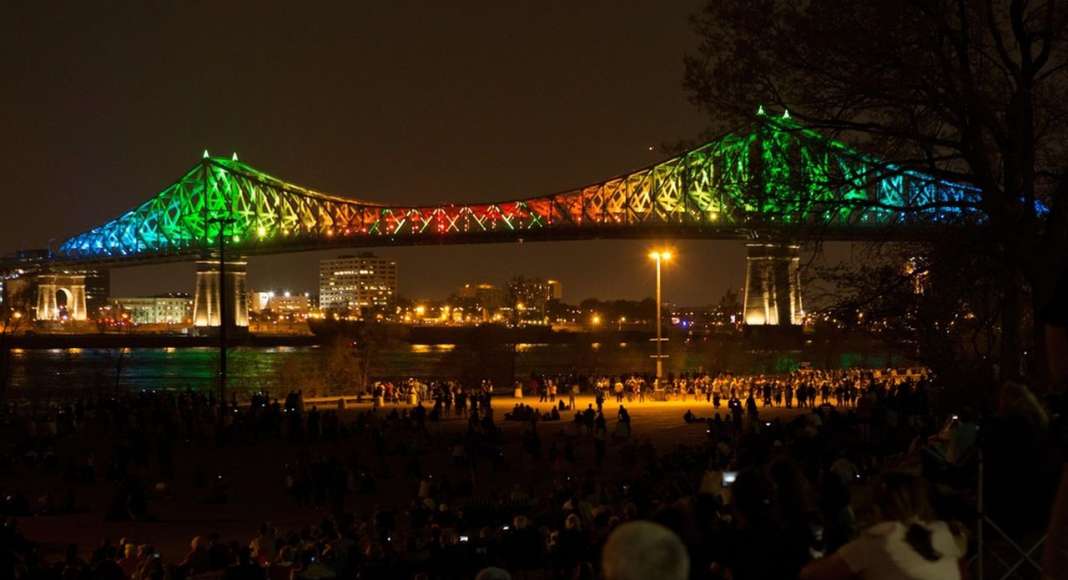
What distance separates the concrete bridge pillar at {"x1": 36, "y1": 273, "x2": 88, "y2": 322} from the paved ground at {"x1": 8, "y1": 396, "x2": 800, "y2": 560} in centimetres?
10175

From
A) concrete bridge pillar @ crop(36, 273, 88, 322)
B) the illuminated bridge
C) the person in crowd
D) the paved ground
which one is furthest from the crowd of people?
concrete bridge pillar @ crop(36, 273, 88, 322)

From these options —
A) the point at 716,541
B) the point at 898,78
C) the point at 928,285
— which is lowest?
the point at 716,541

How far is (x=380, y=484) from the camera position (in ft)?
66.1

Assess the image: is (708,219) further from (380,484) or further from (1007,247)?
(1007,247)

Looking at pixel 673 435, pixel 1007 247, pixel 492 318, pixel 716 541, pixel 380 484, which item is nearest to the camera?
pixel 716 541

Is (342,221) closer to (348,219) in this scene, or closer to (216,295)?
(348,219)

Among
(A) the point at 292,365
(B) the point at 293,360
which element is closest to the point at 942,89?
(A) the point at 292,365

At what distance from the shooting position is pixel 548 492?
17062mm

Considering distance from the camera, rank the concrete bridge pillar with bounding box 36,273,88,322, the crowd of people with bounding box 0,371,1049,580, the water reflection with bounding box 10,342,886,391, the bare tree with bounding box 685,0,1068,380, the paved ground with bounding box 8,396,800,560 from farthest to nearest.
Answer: the concrete bridge pillar with bounding box 36,273,88,322 < the water reflection with bounding box 10,342,886,391 < the paved ground with bounding box 8,396,800,560 < the bare tree with bounding box 685,0,1068,380 < the crowd of people with bounding box 0,371,1049,580

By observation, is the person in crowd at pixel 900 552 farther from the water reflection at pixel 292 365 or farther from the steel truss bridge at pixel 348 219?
the water reflection at pixel 292 365

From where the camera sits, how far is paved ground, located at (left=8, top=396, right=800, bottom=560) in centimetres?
1588

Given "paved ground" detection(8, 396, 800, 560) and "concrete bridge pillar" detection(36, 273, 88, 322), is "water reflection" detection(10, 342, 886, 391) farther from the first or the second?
"paved ground" detection(8, 396, 800, 560)

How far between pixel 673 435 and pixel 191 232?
9933 cm

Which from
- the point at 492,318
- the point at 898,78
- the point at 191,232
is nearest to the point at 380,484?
the point at 898,78
